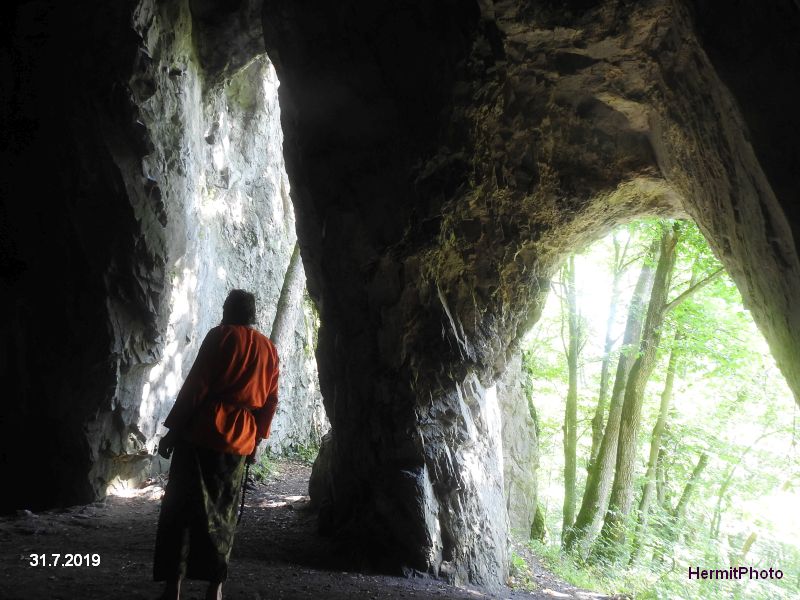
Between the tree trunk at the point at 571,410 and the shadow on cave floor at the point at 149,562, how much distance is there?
186 inches

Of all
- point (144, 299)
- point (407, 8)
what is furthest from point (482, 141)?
point (144, 299)

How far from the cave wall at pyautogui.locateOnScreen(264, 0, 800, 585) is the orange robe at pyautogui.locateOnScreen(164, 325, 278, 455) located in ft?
5.38

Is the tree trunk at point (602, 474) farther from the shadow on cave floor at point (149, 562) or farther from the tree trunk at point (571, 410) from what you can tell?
the shadow on cave floor at point (149, 562)

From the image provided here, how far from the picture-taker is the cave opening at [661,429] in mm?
A: 8945

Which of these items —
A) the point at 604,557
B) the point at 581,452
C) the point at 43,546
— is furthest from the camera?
the point at 581,452

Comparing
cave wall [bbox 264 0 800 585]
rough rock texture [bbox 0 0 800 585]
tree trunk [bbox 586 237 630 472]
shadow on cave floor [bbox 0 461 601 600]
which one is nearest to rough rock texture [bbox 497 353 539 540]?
tree trunk [bbox 586 237 630 472]

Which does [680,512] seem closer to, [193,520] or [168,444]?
[193,520]

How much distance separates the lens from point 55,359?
20.9ft

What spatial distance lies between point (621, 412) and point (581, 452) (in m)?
11.9

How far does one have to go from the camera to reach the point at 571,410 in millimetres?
11469

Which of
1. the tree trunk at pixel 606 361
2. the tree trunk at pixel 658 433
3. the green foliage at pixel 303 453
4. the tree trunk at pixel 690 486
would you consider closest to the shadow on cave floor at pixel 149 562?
the green foliage at pixel 303 453

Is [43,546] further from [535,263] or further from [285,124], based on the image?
[535,263]

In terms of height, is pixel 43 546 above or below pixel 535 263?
below

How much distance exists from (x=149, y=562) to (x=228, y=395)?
1881mm
